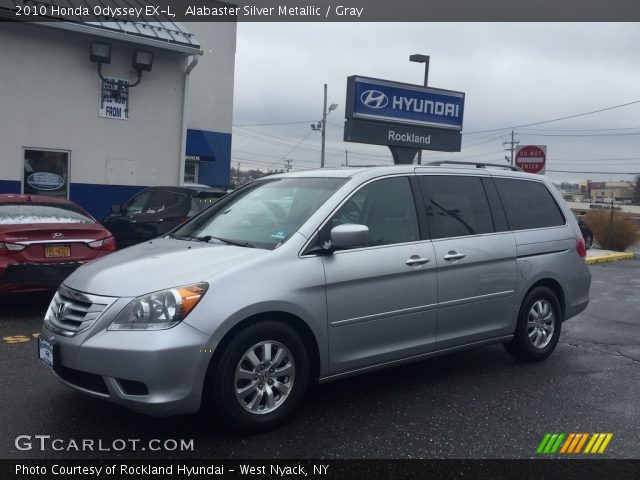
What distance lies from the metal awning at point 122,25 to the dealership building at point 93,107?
0.03 metres

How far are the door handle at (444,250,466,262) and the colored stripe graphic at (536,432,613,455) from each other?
1512 mm

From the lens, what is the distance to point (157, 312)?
3807mm

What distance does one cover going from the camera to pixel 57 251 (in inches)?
285

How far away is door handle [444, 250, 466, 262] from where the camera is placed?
16.9 ft

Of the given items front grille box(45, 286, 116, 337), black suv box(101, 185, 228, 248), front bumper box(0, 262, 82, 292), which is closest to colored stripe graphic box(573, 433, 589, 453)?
front grille box(45, 286, 116, 337)

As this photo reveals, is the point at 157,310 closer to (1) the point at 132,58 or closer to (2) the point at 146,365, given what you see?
(2) the point at 146,365

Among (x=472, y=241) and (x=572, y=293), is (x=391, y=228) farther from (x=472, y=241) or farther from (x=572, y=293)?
(x=572, y=293)

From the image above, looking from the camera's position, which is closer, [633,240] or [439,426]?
[439,426]

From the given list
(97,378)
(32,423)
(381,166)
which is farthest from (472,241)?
(32,423)

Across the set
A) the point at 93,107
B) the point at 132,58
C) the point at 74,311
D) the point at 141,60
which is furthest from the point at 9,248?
the point at 132,58

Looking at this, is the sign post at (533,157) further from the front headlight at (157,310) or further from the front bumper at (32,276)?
the front headlight at (157,310)

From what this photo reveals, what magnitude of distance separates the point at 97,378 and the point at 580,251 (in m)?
4.74

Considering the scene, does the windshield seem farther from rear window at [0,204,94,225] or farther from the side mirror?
rear window at [0,204,94,225]

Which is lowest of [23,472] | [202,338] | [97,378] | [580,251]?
[23,472]
